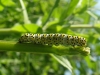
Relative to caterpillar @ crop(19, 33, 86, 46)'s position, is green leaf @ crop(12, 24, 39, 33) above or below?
above

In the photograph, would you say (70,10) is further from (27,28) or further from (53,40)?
(53,40)

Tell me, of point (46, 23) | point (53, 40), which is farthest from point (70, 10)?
point (53, 40)

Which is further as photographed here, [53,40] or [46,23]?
[46,23]

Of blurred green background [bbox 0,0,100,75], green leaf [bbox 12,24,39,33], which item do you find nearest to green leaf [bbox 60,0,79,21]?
blurred green background [bbox 0,0,100,75]

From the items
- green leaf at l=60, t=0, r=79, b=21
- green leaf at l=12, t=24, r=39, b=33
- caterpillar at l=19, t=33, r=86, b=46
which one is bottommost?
caterpillar at l=19, t=33, r=86, b=46

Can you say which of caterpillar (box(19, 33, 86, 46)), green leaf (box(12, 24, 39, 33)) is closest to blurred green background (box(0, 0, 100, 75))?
green leaf (box(12, 24, 39, 33))

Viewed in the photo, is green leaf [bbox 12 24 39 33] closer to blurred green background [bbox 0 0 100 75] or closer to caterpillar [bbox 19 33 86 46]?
blurred green background [bbox 0 0 100 75]

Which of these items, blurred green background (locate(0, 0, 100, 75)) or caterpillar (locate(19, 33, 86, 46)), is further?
blurred green background (locate(0, 0, 100, 75))

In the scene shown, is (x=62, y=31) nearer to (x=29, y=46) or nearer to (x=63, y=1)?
(x=29, y=46)

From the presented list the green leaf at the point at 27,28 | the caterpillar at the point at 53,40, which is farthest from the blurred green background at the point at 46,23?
the caterpillar at the point at 53,40

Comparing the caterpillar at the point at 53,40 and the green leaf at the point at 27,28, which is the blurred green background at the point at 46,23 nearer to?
the green leaf at the point at 27,28

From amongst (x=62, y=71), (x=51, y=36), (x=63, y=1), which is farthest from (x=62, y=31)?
(x=63, y=1)
